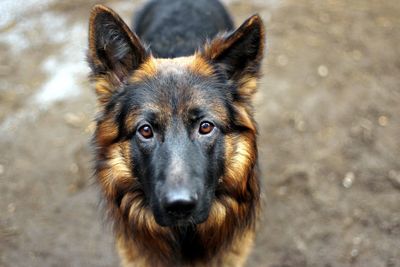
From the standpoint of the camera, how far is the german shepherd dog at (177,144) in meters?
3.79

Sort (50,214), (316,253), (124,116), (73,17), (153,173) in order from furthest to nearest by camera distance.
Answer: (73,17), (50,214), (316,253), (124,116), (153,173)

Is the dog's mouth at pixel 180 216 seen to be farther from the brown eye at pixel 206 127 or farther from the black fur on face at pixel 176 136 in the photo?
the brown eye at pixel 206 127

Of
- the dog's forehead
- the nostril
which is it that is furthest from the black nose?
the dog's forehead

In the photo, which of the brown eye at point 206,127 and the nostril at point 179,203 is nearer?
the nostril at point 179,203

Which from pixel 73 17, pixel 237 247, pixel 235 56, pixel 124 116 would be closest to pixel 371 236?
pixel 237 247

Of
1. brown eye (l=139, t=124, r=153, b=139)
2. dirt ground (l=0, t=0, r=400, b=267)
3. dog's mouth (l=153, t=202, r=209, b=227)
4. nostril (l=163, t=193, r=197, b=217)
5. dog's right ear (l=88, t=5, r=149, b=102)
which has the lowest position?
dirt ground (l=0, t=0, r=400, b=267)

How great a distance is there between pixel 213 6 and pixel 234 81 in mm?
2261

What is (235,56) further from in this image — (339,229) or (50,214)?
(50,214)

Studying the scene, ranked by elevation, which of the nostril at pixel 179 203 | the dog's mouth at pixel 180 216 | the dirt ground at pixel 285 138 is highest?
the nostril at pixel 179 203

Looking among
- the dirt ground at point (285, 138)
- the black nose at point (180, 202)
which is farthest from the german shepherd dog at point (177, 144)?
the dirt ground at point (285, 138)

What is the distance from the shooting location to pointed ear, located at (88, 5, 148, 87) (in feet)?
13.0

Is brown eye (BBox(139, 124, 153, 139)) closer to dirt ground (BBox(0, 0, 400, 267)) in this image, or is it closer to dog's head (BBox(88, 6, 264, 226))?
dog's head (BBox(88, 6, 264, 226))

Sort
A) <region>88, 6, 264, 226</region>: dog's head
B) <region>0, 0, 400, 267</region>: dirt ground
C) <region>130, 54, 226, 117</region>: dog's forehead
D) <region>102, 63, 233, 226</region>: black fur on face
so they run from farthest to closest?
<region>0, 0, 400, 267</region>: dirt ground → <region>130, 54, 226, 117</region>: dog's forehead → <region>88, 6, 264, 226</region>: dog's head → <region>102, 63, 233, 226</region>: black fur on face

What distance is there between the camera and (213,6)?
6.30 metres
